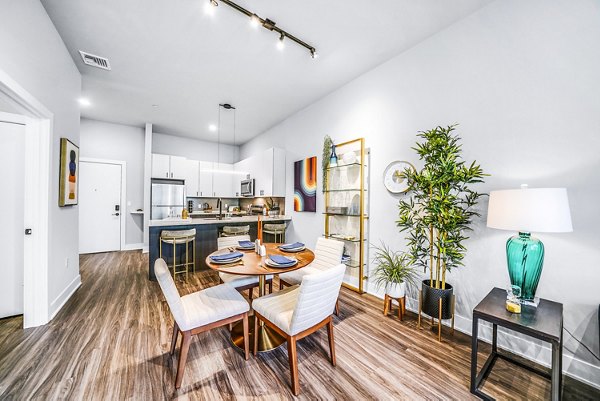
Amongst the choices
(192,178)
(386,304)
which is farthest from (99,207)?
(386,304)

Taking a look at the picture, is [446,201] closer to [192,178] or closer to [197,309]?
[197,309]

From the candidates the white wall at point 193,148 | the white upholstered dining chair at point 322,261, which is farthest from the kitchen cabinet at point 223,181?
the white upholstered dining chair at point 322,261

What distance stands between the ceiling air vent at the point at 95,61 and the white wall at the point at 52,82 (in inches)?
6.4

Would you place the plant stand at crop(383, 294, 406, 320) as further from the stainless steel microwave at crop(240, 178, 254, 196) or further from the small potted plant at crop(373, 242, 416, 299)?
the stainless steel microwave at crop(240, 178, 254, 196)

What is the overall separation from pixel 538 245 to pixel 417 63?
2.25m

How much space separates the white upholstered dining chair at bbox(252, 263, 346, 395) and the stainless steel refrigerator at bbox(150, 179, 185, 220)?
4.93 metres

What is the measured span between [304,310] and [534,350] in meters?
2.07

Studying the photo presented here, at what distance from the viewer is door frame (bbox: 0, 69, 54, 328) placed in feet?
7.39

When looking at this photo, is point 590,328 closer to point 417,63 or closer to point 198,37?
point 417,63

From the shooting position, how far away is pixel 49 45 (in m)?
2.30

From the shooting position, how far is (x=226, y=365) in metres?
1.80

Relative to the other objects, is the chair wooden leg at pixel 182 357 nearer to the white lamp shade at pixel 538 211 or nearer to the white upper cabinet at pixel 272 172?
the white lamp shade at pixel 538 211

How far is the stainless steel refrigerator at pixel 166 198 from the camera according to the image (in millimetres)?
5547

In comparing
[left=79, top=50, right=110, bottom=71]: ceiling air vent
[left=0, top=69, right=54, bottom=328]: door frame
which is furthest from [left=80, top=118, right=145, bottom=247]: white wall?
[left=0, top=69, right=54, bottom=328]: door frame
